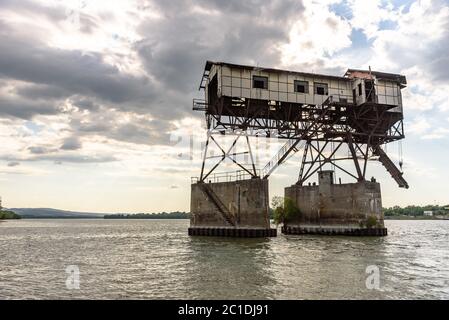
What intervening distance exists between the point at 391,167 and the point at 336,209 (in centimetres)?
864

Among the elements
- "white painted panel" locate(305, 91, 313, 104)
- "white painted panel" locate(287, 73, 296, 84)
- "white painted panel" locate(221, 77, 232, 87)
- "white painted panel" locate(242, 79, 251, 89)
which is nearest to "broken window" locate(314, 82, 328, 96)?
"white painted panel" locate(305, 91, 313, 104)

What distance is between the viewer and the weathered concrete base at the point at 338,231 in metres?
37.3

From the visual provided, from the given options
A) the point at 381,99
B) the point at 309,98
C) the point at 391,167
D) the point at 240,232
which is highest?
the point at 381,99

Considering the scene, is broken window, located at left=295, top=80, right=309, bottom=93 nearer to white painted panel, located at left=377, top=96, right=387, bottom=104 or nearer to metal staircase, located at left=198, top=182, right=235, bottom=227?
white painted panel, located at left=377, top=96, right=387, bottom=104

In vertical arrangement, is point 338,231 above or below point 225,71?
below

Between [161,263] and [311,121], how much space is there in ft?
83.7

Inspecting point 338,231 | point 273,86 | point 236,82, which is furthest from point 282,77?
point 338,231

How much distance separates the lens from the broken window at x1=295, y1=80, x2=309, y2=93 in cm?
3862

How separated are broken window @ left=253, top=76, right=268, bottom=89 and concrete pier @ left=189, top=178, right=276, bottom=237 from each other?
965 cm

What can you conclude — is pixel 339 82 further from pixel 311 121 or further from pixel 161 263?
pixel 161 263

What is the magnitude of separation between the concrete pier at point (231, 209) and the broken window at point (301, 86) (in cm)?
1104

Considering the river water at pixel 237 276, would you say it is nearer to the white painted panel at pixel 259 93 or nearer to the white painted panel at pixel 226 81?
the white painted panel at pixel 259 93

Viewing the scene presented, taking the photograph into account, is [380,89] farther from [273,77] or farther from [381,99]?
[273,77]

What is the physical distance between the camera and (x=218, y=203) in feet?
117
